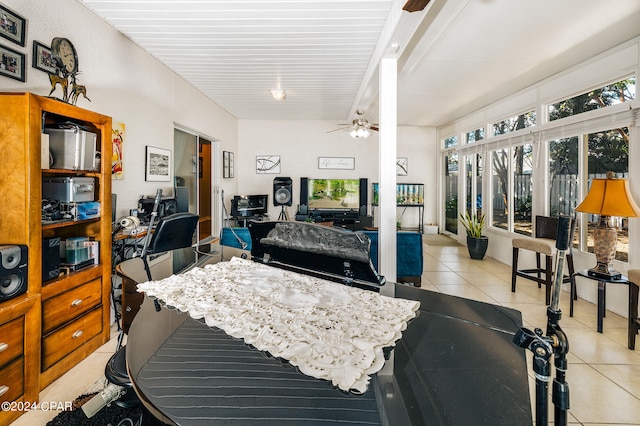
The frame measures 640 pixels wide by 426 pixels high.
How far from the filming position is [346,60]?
141 inches

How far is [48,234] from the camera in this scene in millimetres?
2170

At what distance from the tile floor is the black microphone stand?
1.21 meters

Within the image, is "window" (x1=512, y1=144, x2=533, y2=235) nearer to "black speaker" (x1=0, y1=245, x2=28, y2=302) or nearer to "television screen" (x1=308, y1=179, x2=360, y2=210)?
"television screen" (x1=308, y1=179, x2=360, y2=210)

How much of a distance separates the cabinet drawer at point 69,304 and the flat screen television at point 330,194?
458 centimetres

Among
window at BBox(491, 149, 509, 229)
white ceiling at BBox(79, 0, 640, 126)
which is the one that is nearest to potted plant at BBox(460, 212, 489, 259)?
window at BBox(491, 149, 509, 229)

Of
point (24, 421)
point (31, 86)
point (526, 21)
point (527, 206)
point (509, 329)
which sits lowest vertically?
point (24, 421)

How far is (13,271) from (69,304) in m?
0.49

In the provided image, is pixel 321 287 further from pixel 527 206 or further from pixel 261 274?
pixel 527 206

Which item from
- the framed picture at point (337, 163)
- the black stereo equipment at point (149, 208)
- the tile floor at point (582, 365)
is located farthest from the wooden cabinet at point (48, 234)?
the framed picture at point (337, 163)

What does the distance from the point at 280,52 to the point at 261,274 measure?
2750 millimetres

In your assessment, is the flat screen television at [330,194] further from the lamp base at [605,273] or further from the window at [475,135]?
the lamp base at [605,273]

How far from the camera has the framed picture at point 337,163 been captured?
6875 millimetres

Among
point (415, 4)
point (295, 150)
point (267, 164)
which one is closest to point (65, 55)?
point (415, 4)

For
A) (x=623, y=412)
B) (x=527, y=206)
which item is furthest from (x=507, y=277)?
(x=623, y=412)
